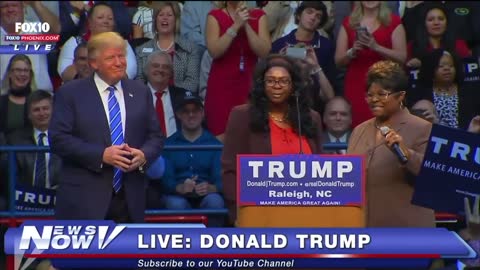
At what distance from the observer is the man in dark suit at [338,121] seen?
12.1m

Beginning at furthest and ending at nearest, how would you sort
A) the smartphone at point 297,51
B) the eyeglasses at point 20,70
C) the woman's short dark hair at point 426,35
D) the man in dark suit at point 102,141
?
the woman's short dark hair at point 426,35 → the eyeglasses at point 20,70 → the smartphone at point 297,51 → the man in dark suit at point 102,141

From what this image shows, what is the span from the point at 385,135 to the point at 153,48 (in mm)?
3264

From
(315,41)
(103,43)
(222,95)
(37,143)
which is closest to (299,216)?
(103,43)

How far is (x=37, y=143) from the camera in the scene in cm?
1204

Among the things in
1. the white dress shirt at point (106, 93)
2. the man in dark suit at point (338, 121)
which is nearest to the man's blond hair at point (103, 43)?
the white dress shirt at point (106, 93)

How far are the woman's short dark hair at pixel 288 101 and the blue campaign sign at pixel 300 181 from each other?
854 mm

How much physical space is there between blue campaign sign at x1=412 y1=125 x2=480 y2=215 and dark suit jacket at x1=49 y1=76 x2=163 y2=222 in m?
1.86

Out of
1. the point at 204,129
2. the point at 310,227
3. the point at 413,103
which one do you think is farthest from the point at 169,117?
the point at 310,227

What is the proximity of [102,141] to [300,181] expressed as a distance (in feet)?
4.99

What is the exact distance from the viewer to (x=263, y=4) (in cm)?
1345

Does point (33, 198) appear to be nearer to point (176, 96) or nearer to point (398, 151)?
point (176, 96)

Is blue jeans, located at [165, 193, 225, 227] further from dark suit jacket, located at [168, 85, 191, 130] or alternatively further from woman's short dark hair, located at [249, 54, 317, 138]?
woman's short dark hair, located at [249, 54, 317, 138]

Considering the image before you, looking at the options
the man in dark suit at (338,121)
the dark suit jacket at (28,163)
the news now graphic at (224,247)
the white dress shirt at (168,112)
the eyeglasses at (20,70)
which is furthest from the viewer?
the eyeglasses at (20,70)

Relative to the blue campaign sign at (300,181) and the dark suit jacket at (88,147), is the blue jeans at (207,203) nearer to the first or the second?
the dark suit jacket at (88,147)
